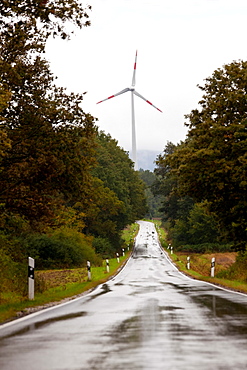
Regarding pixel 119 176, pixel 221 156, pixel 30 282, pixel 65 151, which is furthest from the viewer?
pixel 119 176

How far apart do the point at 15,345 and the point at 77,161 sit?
43.7ft

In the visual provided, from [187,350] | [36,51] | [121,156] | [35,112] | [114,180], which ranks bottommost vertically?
[187,350]

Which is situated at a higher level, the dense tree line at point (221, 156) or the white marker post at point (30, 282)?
the dense tree line at point (221, 156)

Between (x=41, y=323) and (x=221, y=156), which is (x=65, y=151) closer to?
(x=221, y=156)

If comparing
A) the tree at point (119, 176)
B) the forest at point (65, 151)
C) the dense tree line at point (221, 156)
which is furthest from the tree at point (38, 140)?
the tree at point (119, 176)

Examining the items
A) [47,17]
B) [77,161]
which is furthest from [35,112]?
[47,17]

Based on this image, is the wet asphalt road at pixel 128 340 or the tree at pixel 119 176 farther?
the tree at pixel 119 176

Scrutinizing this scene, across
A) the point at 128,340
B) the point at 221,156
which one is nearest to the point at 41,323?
the point at 128,340

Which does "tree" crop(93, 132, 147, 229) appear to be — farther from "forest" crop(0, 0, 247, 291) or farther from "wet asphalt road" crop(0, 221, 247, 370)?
"wet asphalt road" crop(0, 221, 247, 370)

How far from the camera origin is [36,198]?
67.0 feet

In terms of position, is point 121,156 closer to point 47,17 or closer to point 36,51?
point 36,51

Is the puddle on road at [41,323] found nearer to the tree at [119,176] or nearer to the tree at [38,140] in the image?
the tree at [38,140]

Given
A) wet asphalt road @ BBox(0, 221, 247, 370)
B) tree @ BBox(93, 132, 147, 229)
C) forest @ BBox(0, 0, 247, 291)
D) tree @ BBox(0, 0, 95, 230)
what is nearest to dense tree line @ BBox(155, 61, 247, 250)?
forest @ BBox(0, 0, 247, 291)

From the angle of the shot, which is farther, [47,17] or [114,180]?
[114,180]
